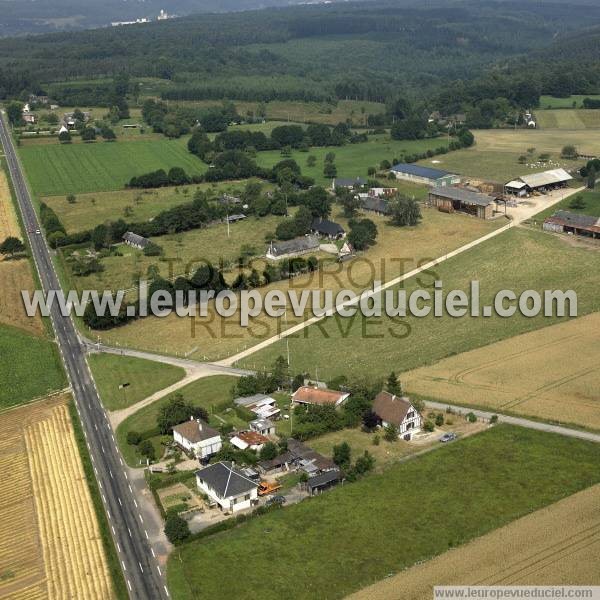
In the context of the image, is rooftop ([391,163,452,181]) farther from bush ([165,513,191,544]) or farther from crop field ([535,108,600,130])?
bush ([165,513,191,544])

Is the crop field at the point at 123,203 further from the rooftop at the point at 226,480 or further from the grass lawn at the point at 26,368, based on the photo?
the rooftop at the point at 226,480

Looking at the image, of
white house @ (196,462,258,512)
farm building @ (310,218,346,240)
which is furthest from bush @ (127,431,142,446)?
farm building @ (310,218,346,240)


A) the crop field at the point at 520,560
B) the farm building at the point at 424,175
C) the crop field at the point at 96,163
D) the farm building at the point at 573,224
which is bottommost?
the crop field at the point at 520,560

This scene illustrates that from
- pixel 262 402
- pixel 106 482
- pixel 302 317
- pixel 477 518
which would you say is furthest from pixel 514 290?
pixel 106 482

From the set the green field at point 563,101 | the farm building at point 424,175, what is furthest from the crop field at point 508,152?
the green field at point 563,101

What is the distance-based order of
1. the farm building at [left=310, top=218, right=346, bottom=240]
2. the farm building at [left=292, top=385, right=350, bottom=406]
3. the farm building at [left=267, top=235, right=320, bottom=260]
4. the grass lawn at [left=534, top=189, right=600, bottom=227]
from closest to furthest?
1. the farm building at [left=292, top=385, right=350, bottom=406]
2. the farm building at [left=267, top=235, right=320, bottom=260]
3. the farm building at [left=310, top=218, right=346, bottom=240]
4. the grass lawn at [left=534, top=189, right=600, bottom=227]

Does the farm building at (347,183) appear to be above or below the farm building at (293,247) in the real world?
above

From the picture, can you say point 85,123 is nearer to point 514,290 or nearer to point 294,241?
point 294,241
